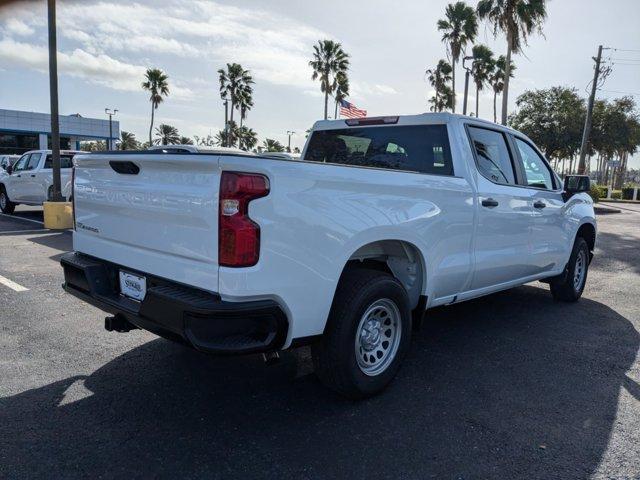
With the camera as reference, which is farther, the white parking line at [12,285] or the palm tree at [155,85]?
the palm tree at [155,85]

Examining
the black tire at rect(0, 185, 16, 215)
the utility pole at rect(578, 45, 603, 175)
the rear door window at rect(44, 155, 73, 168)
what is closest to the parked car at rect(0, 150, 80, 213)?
the rear door window at rect(44, 155, 73, 168)

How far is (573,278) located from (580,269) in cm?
34

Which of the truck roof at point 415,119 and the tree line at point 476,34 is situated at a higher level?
the tree line at point 476,34

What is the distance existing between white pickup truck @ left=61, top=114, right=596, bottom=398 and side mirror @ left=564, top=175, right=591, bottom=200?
1.11 metres

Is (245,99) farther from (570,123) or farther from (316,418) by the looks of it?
(316,418)

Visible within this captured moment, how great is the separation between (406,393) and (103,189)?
2.41 metres

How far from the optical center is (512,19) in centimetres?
2252

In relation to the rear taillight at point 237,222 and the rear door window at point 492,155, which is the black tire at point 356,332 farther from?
the rear door window at point 492,155

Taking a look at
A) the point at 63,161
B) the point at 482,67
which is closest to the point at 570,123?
the point at 482,67

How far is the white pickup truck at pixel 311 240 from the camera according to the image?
2.63 m

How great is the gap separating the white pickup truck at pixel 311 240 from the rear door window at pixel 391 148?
1 centimetres

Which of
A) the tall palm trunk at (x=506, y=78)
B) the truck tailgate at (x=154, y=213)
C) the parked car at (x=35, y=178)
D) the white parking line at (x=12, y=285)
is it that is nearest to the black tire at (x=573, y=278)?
the truck tailgate at (x=154, y=213)

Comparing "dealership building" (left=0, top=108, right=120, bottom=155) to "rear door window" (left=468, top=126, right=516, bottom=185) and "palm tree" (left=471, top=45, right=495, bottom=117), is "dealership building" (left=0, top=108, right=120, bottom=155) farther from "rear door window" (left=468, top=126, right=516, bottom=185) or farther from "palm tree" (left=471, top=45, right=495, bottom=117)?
"rear door window" (left=468, top=126, right=516, bottom=185)

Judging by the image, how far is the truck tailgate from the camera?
268 centimetres
